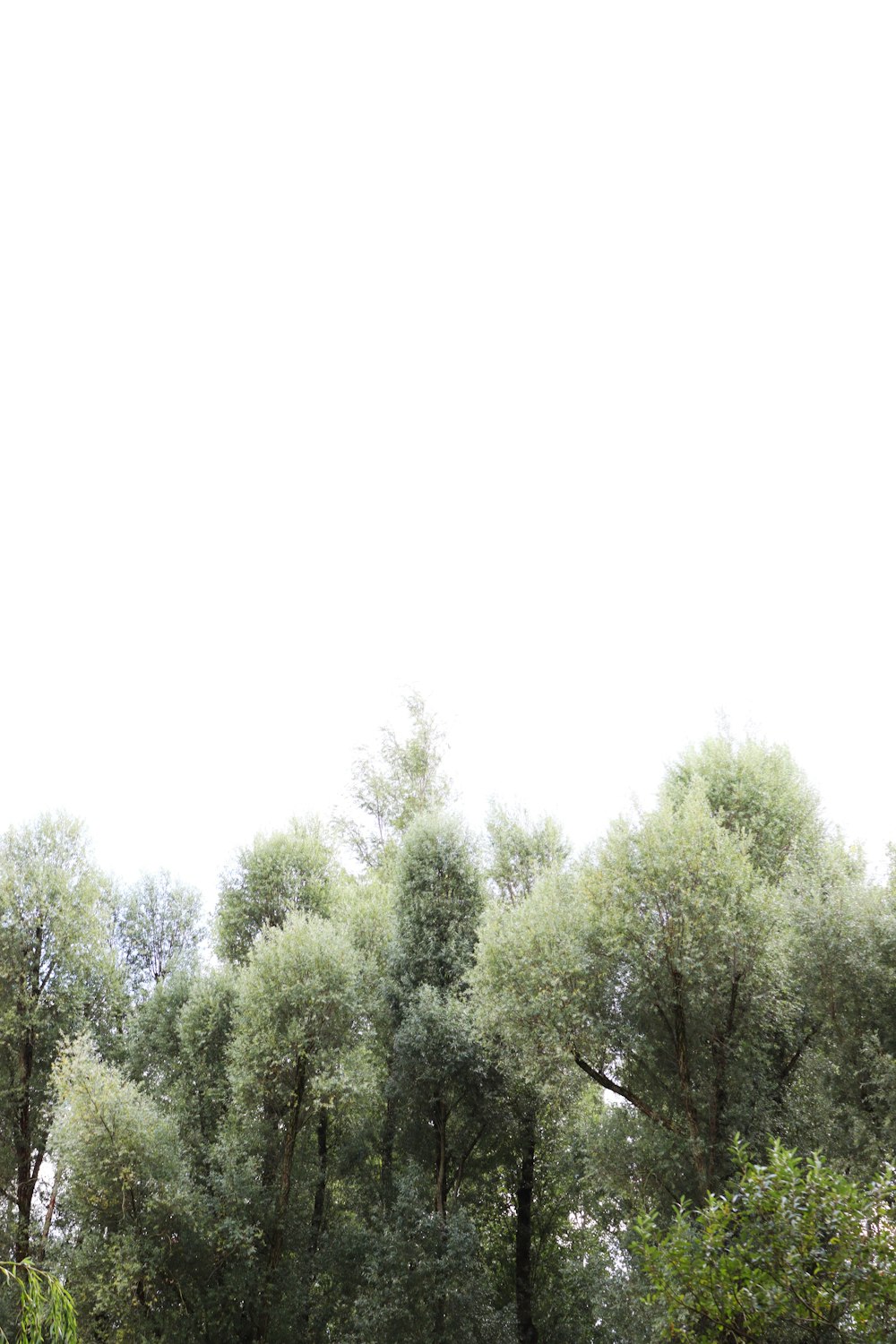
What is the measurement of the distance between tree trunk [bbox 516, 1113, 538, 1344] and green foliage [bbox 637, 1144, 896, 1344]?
12.8 metres

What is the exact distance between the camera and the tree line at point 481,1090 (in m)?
16.9

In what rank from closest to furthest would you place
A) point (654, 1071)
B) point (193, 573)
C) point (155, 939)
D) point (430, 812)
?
point (654, 1071), point (430, 812), point (155, 939), point (193, 573)

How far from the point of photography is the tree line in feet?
55.6

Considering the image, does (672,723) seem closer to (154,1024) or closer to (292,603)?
(154,1024)

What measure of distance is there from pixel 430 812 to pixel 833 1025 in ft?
48.5

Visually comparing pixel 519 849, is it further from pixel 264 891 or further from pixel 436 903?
pixel 264 891

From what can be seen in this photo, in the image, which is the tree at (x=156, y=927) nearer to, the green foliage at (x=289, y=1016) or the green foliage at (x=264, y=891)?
the green foliage at (x=264, y=891)

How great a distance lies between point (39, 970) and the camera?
25375 mm

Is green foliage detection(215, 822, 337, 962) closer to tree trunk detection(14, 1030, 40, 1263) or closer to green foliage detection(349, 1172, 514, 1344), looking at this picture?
tree trunk detection(14, 1030, 40, 1263)

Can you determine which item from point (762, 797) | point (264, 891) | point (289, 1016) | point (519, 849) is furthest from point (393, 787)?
point (762, 797)

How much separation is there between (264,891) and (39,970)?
765 centimetres

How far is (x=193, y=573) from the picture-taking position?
153 metres

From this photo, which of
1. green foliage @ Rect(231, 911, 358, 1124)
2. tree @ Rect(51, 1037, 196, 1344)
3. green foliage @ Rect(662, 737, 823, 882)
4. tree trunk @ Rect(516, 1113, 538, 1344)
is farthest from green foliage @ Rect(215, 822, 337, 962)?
green foliage @ Rect(662, 737, 823, 882)

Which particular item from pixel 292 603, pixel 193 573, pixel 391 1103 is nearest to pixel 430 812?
pixel 391 1103
